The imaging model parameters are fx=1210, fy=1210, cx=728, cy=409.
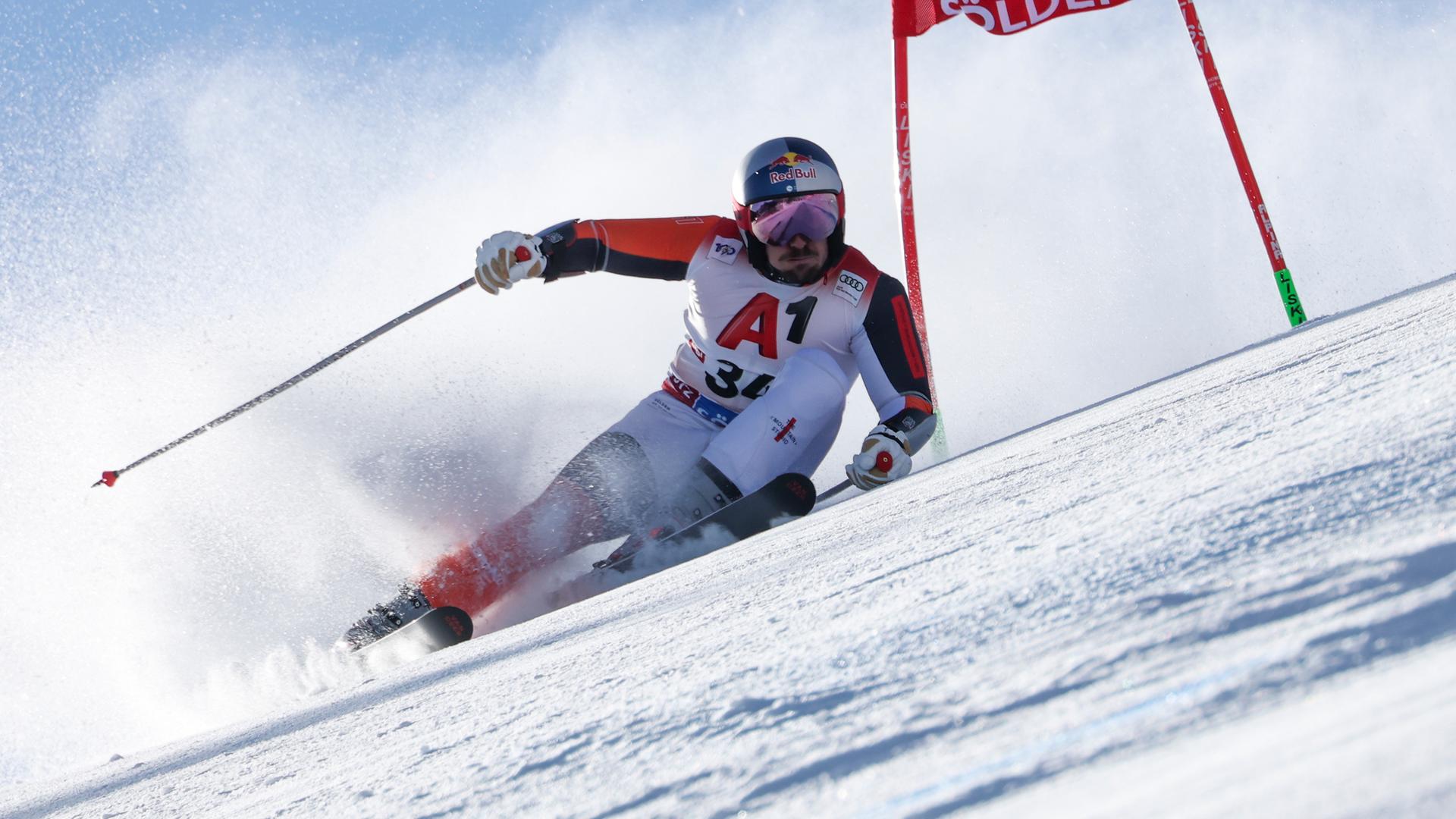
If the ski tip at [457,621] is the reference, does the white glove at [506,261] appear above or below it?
above

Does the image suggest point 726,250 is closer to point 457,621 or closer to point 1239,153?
point 457,621

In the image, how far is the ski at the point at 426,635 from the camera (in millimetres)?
3258

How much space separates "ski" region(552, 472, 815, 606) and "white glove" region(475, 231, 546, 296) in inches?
54.1

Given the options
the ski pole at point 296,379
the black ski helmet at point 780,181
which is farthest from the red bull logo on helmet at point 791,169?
the ski pole at point 296,379

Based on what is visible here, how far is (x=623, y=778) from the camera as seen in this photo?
737mm

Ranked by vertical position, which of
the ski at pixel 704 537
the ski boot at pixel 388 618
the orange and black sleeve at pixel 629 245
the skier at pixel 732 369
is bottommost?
the ski at pixel 704 537

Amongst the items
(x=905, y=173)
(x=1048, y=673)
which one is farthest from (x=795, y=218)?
(x=1048, y=673)

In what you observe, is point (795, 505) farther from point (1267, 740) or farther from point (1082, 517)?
point (1267, 740)

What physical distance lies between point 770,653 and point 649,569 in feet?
7.94

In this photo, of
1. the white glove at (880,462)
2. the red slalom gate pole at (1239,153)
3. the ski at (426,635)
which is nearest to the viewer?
the ski at (426,635)

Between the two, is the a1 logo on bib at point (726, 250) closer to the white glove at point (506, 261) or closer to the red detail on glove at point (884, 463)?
the white glove at point (506, 261)

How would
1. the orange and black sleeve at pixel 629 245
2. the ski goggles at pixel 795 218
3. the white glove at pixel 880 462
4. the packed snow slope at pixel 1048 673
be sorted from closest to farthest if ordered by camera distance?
the packed snow slope at pixel 1048 673 → the white glove at pixel 880 462 → the ski goggles at pixel 795 218 → the orange and black sleeve at pixel 629 245

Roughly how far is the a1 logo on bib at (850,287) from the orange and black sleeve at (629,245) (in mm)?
539

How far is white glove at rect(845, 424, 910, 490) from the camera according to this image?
3898mm
